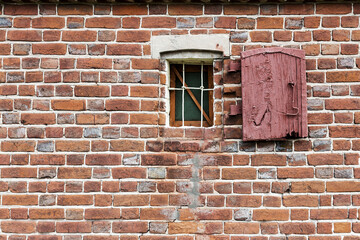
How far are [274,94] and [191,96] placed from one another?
0.70 metres

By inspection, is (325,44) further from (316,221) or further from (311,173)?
(316,221)

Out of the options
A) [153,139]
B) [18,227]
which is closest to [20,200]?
[18,227]

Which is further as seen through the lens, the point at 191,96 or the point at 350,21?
the point at 191,96

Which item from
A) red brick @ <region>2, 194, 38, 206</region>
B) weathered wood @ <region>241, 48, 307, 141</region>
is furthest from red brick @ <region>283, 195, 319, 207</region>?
red brick @ <region>2, 194, 38, 206</region>

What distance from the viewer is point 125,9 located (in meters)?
2.71

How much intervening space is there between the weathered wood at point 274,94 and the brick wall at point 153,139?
102mm

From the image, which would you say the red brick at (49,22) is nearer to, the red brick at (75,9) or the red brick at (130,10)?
the red brick at (75,9)

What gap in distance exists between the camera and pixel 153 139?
267 centimetres

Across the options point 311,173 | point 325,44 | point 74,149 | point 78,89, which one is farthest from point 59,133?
point 325,44

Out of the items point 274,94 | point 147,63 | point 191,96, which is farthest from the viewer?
point 191,96

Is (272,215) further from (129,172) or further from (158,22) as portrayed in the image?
(158,22)

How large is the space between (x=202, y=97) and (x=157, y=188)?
87cm

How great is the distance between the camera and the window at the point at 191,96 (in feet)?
9.24

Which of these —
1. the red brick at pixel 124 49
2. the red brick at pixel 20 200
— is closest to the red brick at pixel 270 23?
the red brick at pixel 124 49
